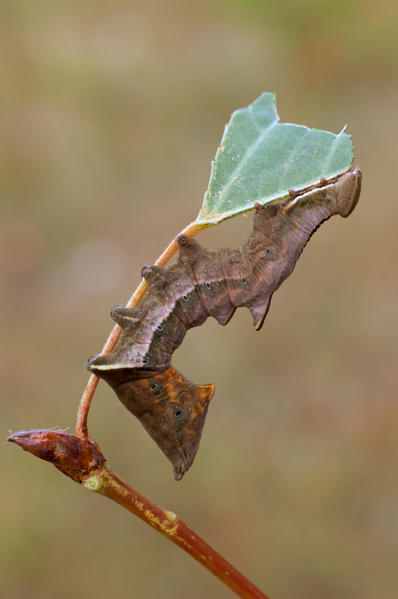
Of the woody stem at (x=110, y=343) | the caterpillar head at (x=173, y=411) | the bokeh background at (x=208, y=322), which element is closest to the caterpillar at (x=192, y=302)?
the caterpillar head at (x=173, y=411)

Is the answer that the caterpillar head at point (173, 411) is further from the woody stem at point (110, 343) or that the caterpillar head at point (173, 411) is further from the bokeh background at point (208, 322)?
the bokeh background at point (208, 322)

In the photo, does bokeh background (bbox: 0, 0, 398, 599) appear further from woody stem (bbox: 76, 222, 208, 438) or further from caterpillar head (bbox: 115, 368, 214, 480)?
woody stem (bbox: 76, 222, 208, 438)

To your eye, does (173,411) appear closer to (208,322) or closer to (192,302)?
(192,302)

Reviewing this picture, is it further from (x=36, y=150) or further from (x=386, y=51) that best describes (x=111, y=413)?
(x=386, y=51)

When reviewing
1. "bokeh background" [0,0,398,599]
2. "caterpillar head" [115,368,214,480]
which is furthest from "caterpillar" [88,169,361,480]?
"bokeh background" [0,0,398,599]

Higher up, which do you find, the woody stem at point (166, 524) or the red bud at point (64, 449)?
the red bud at point (64, 449)

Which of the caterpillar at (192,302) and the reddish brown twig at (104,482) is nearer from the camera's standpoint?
the reddish brown twig at (104,482)

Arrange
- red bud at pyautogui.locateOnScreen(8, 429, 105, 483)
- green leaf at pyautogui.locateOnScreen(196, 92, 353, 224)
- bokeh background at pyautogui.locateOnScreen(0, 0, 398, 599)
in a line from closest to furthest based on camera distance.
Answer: red bud at pyautogui.locateOnScreen(8, 429, 105, 483) < green leaf at pyautogui.locateOnScreen(196, 92, 353, 224) < bokeh background at pyautogui.locateOnScreen(0, 0, 398, 599)
